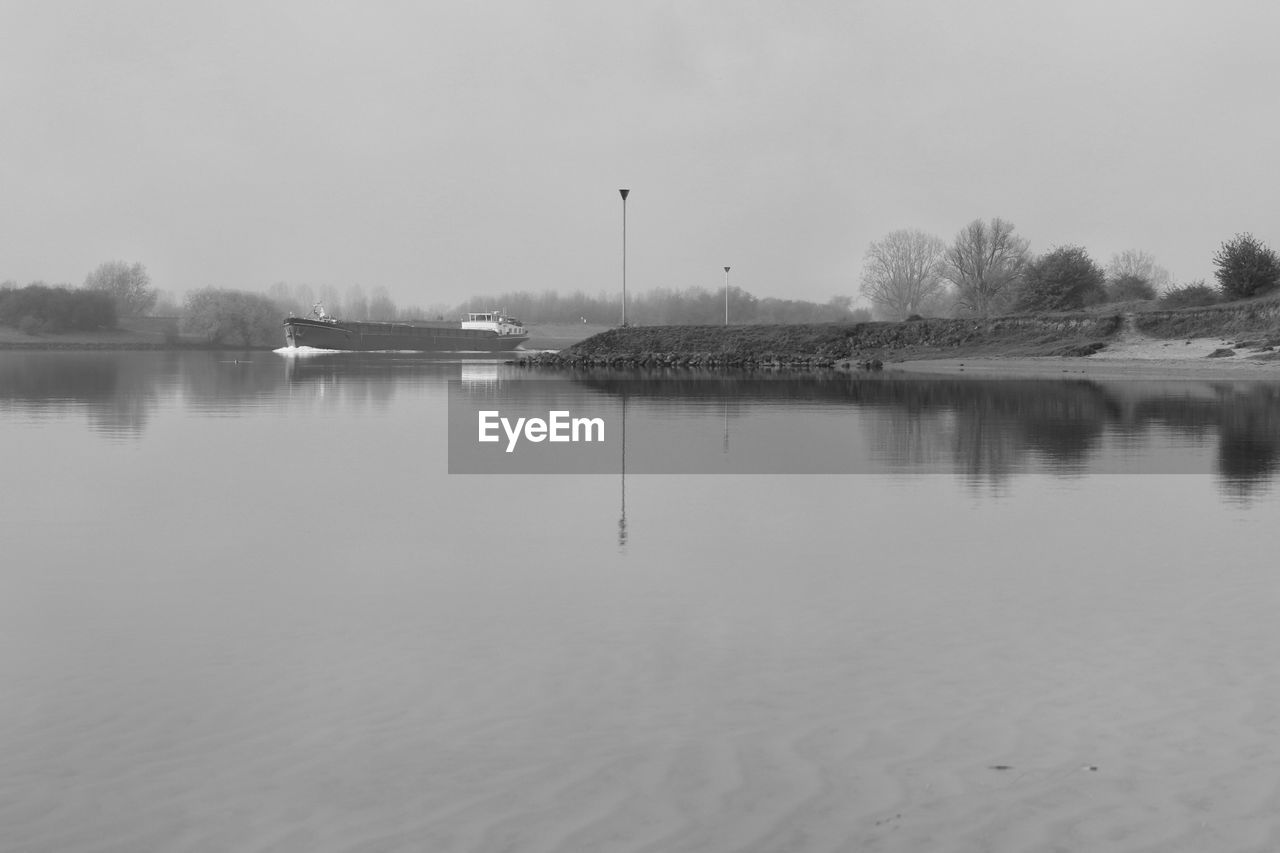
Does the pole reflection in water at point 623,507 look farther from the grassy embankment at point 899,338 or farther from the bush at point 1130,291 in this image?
the bush at point 1130,291

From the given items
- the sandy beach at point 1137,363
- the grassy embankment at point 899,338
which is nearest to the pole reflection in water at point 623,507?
the sandy beach at point 1137,363

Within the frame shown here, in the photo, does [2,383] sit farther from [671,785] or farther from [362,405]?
[671,785]

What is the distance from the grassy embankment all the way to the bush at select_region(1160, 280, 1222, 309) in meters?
4.33

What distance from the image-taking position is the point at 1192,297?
194 feet

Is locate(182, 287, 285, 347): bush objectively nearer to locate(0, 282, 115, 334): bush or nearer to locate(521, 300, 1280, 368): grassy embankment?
locate(0, 282, 115, 334): bush

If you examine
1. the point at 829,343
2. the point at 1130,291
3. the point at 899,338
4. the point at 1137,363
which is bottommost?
the point at 1137,363

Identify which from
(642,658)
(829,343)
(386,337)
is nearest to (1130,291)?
(829,343)

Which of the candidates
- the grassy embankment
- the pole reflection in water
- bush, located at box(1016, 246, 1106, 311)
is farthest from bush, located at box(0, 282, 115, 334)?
the pole reflection in water

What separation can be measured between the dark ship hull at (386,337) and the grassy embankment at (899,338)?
37.0 meters

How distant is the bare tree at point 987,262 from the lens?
3342 inches

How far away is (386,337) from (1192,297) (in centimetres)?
6354

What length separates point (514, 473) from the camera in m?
14.1

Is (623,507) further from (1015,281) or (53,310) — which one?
(53,310)

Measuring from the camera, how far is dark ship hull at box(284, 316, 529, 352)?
96.9 metres
